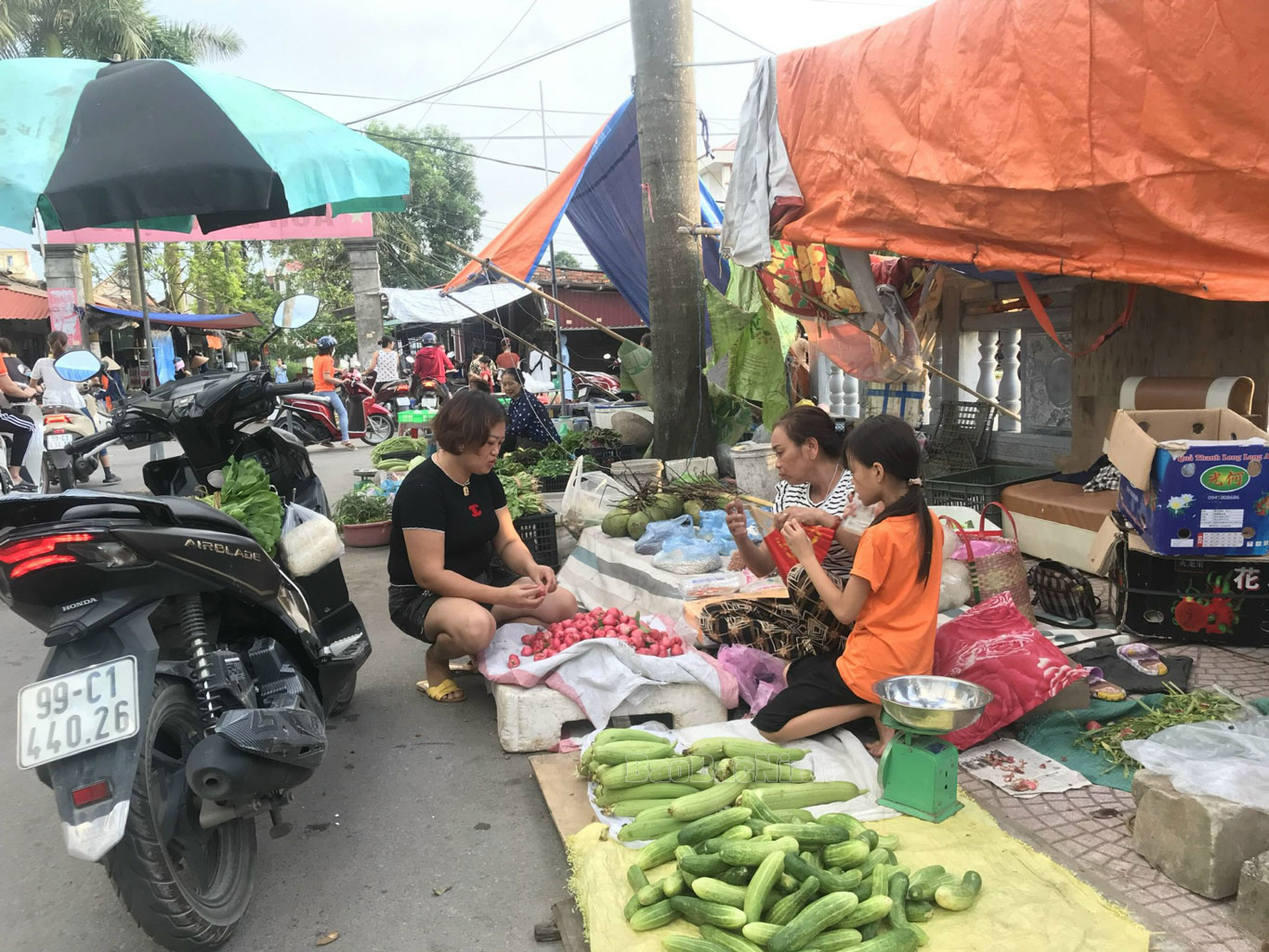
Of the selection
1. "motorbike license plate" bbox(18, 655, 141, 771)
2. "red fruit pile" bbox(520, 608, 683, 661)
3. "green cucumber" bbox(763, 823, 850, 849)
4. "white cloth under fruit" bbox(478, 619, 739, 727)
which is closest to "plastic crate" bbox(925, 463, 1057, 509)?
"red fruit pile" bbox(520, 608, 683, 661)

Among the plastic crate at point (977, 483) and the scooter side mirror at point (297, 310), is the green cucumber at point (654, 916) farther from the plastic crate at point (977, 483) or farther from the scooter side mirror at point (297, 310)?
the plastic crate at point (977, 483)

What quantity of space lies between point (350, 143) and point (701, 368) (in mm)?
3599

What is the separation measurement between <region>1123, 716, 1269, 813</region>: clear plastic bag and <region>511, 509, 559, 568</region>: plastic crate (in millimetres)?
4282

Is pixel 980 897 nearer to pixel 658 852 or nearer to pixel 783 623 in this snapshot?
pixel 658 852

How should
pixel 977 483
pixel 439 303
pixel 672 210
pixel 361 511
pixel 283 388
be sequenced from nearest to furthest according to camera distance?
pixel 283 388 → pixel 977 483 → pixel 672 210 → pixel 361 511 → pixel 439 303

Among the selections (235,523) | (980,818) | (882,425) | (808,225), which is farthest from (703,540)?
Result: (235,523)

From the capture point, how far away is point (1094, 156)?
345 cm

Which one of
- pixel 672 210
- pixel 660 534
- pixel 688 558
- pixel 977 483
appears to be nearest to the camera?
pixel 688 558

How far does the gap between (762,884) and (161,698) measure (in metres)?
1.71

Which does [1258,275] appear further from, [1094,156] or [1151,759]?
[1151,759]

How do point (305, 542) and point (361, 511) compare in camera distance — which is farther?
point (361, 511)

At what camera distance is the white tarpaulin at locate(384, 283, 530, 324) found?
19.0m

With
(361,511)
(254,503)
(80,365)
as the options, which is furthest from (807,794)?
(361,511)

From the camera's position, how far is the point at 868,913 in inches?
86.7
